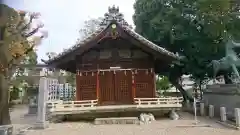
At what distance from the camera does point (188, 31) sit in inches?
787

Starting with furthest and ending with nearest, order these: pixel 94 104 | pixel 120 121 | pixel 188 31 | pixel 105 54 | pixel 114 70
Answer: pixel 188 31
pixel 105 54
pixel 114 70
pixel 94 104
pixel 120 121

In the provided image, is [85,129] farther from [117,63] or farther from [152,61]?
[152,61]

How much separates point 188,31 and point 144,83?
7665mm

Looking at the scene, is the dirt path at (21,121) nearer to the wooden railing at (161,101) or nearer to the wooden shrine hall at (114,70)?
the wooden shrine hall at (114,70)

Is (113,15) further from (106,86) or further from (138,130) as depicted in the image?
(138,130)

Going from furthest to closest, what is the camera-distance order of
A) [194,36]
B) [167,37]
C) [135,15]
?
[135,15] < [167,37] < [194,36]

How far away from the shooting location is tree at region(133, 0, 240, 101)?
17656mm

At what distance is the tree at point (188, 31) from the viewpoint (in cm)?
1766

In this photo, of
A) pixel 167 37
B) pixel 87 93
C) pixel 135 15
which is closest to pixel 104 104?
pixel 87 93

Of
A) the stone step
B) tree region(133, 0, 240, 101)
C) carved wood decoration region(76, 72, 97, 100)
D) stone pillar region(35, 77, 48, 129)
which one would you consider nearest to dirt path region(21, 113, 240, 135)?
stone pillar region(35, 77, 48, 129)

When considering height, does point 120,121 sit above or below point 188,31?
below

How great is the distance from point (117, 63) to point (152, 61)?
2301mm

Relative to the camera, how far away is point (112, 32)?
1383 centimetres

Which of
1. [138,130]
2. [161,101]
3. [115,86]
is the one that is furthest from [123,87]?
[138,130]
